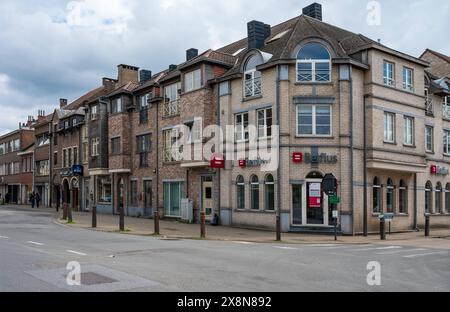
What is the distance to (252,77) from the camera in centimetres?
2481

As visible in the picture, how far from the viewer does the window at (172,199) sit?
29.4 m

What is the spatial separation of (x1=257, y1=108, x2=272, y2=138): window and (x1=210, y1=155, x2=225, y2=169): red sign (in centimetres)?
252

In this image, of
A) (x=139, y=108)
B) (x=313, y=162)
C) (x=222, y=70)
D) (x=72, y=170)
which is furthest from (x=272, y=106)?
(x=72, y=170)

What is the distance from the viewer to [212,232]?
21938 mm

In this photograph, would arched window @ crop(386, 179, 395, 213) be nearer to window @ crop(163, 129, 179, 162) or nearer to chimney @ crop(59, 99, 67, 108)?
window @ crop(163, 129, 179, 162)

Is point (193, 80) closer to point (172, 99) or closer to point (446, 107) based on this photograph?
point (172, 99)

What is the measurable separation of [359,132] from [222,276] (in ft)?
51.1

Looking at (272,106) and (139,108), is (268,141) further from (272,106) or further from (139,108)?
(139,108)

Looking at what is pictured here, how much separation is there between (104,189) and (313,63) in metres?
20.5

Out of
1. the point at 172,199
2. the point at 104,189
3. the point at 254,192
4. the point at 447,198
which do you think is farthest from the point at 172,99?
the point at 447,198

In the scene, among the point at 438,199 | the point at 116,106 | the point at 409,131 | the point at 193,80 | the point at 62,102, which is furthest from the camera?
the point at 62,102

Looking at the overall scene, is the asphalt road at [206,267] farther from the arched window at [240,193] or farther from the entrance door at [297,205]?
the arched window at [240,193]

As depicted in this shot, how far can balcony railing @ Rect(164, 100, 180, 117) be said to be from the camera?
96.9 feet

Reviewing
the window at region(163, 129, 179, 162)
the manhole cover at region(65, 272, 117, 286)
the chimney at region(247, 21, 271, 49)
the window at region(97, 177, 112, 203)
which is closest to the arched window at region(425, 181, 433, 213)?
the chimney at region(247, 21, 271, 49)
